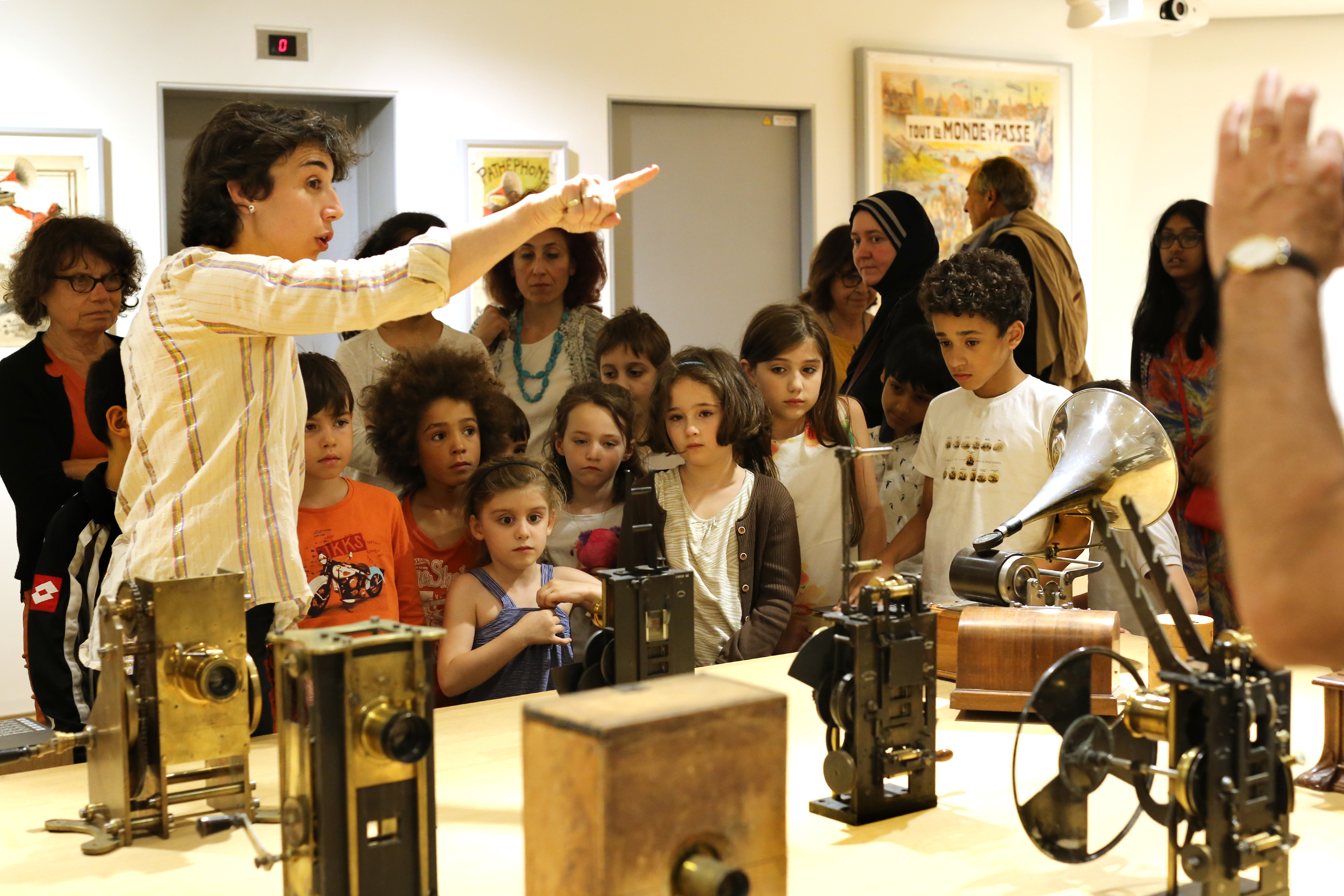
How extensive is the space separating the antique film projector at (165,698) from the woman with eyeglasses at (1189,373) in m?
2.61

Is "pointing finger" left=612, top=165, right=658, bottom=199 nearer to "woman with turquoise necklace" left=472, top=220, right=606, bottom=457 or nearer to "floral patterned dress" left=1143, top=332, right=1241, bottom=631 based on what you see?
"woman with turquoise necklace" left=472, top=220, right=606, bottom=457

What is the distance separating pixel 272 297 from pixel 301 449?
1.17ft

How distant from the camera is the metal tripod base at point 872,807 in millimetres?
1502

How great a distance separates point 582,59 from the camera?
4781 mm

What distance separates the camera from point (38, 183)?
3959 mm

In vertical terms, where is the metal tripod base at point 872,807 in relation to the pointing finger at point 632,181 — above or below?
below

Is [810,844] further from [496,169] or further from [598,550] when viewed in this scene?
[496,169]

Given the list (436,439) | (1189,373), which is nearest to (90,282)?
(436,439)

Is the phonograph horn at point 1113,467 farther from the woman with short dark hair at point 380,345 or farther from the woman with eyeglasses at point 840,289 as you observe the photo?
the woman with eyeglasses at point 840,289

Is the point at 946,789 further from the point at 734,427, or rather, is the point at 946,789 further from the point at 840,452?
the point at 734,427

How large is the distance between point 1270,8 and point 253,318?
19.9ft

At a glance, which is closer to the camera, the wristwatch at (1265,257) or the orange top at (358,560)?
the wristwatch at (1265,257)

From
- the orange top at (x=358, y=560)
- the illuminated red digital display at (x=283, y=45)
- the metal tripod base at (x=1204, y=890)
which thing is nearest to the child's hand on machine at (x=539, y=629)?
the orange top at (x=358, y=560)

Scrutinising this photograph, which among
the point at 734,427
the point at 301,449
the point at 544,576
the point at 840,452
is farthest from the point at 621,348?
the point at 840,452
